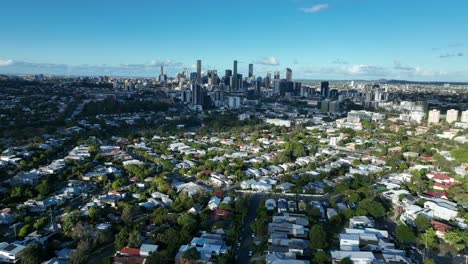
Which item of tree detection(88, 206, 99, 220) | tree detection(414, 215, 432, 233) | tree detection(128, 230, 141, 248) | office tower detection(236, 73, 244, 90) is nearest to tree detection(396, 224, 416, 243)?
tree detection(414, 215, 432, 233)

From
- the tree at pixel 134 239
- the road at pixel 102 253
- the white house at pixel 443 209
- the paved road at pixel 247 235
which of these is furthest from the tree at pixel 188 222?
the white house at pixel 443 209

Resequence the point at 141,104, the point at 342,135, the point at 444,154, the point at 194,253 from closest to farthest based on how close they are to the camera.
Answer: the point at 194,253 < the point at 444,154 < the point at 342,135 < the point at 141,104

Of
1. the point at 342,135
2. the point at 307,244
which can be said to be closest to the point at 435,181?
the point at 307,244

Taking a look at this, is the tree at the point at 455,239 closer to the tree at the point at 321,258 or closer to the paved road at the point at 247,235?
the tree at the point at 321,258

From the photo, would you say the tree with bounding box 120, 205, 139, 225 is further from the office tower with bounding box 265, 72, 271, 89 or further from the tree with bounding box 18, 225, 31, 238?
the office tower with bounding box 265, 72, 271, 89

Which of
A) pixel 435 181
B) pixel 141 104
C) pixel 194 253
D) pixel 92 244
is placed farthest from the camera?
pixel 141 104

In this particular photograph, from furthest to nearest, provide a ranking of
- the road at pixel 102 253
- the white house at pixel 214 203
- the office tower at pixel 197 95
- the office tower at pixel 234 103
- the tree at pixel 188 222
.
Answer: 1. the office tower at pixel 234 103
2. the office tower at pixel 197 95
3. the white house at pixel 214 203
4. the tree at pixel 188 222
5. the road at pixel 102 253

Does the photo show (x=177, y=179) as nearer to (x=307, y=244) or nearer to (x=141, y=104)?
(x=307, y=244)

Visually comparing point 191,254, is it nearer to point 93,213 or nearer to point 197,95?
point 93,213
